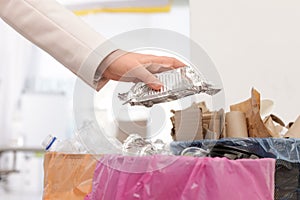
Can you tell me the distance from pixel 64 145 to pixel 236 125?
0.47 m

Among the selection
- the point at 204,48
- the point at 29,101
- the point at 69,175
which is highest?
the point at 204,48

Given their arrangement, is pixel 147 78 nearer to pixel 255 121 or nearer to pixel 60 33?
pixel 60 33

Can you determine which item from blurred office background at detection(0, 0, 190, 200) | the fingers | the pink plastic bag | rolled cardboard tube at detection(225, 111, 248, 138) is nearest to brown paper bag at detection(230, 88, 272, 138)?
rolled cardboard tube at detection(225, 111, 248, 138)

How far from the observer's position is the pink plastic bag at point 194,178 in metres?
0.61

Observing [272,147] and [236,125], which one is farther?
[236,125]

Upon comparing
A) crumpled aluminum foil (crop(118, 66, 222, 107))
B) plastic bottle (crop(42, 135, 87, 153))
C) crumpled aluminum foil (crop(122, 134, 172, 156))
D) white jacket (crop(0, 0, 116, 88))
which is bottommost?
plastic bottle (crop(42, 135, 87, 153))

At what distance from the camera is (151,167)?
0.65 meters

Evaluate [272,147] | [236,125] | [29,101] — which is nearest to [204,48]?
[236,125]

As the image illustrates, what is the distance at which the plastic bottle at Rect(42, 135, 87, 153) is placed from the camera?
106 cm

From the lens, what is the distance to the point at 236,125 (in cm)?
87

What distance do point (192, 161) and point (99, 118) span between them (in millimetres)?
202

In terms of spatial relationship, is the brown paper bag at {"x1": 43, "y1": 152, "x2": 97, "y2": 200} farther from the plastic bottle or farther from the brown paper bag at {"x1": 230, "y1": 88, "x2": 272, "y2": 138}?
the brown paper bag at {"x1": 230, "y1": 88, "x2": 272, "y2": 138}

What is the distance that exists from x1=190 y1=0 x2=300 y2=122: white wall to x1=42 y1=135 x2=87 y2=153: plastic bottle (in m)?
0.54

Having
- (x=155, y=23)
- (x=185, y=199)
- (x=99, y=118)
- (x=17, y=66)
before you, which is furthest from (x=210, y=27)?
(x=17, y=66)
